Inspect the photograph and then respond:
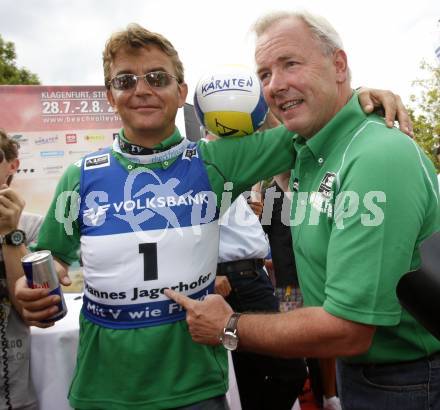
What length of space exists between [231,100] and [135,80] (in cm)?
39

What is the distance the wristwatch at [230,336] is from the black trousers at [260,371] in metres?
1.65

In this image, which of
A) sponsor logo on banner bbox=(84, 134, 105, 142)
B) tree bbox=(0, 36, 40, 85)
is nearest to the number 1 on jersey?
sponsor logo on banner bbox=(84, 134, 105, 142)

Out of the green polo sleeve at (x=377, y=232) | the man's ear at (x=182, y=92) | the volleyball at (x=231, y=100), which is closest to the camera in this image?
the green polo sleeve at (x=377, y=232)

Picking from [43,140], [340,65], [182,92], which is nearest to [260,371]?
[182,92]

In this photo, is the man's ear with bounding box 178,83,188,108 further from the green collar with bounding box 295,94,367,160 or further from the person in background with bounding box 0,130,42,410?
the person in background with bounding box 0,130,42,410

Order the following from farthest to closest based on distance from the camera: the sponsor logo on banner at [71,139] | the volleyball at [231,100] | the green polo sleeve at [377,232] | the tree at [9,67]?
1. the tree at [9,67]
2. the sponsor logo on banner at [71,139]
3. the volleyball at [231,100]
4. the green polo sleeve at [377,232]

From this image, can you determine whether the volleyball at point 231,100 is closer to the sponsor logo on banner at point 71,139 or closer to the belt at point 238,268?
the belt at point 238,268

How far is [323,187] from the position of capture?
4.82 ft

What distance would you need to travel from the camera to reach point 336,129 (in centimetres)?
155

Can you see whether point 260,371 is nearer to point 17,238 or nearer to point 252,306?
point 252,306

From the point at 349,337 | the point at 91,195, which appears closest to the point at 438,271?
the point at 349,337

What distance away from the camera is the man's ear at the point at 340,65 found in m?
1.69

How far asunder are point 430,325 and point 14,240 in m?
1.90

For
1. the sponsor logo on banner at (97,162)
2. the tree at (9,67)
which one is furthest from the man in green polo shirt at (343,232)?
the tree at (9,67)
